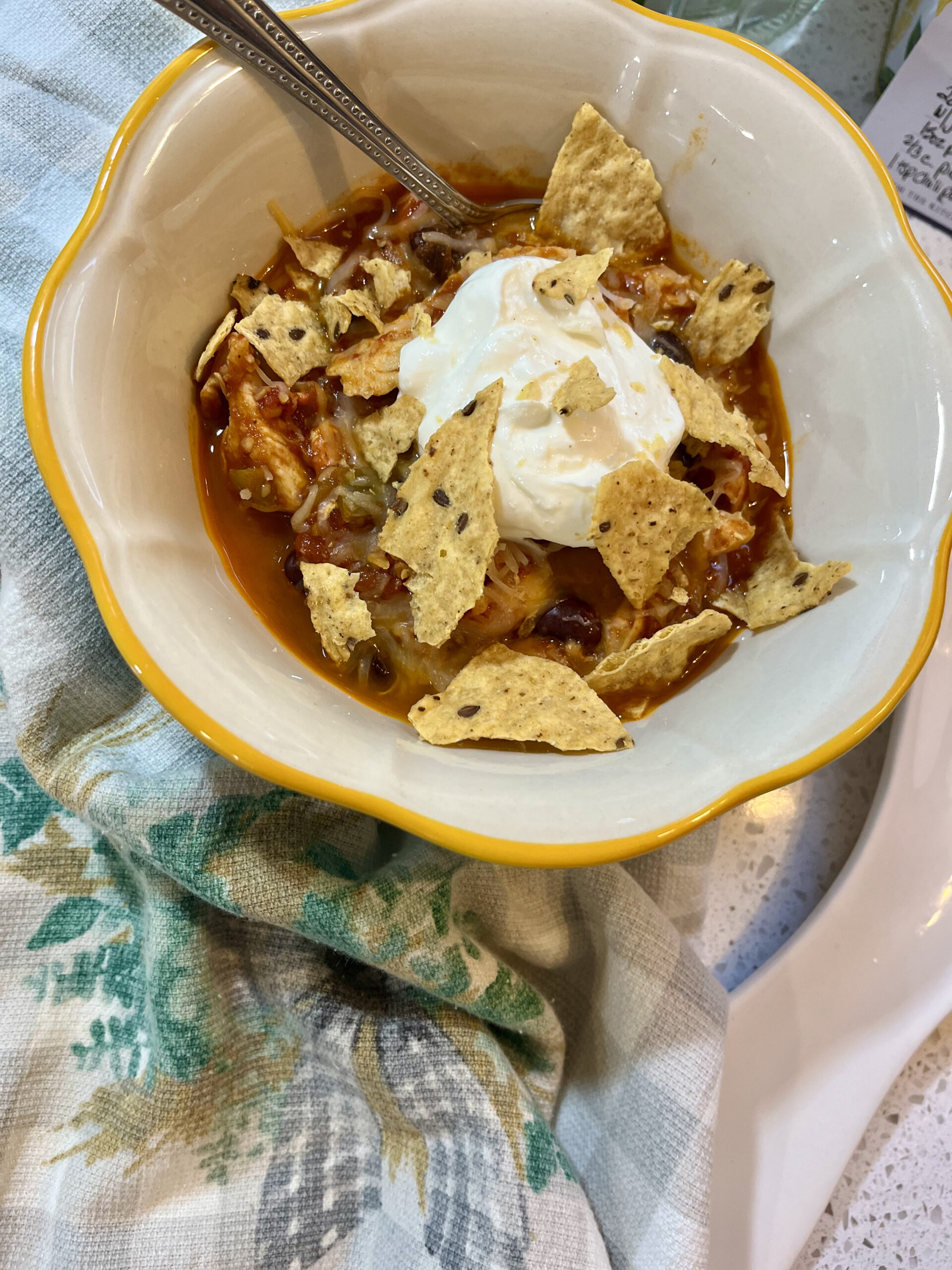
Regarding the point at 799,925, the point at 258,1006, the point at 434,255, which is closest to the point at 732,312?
the point at 434,255

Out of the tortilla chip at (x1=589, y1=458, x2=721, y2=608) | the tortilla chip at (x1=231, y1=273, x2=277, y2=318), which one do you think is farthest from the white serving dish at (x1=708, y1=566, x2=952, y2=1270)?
the tortilla chip at (x1=231, y1=273, x2=277, y2=318)

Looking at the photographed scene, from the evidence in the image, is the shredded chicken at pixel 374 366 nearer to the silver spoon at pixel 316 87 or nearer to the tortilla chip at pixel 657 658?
the silver spoon at pixel 316 87

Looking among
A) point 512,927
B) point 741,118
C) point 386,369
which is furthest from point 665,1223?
point 741,118

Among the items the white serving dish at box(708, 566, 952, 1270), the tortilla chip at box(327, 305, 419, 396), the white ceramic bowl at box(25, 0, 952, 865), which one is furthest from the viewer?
the white serving dish at box(708, 566, 952, 1270)

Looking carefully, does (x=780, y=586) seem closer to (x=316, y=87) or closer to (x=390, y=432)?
(x=390, y=432)

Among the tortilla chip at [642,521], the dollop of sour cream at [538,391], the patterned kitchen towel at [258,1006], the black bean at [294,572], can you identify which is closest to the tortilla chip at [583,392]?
the dollop of sour cream at [538,391]

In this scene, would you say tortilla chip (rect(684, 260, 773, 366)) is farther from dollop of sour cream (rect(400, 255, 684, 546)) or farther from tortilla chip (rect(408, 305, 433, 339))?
tortilla chip (rect(408, 305, 433, 339))
